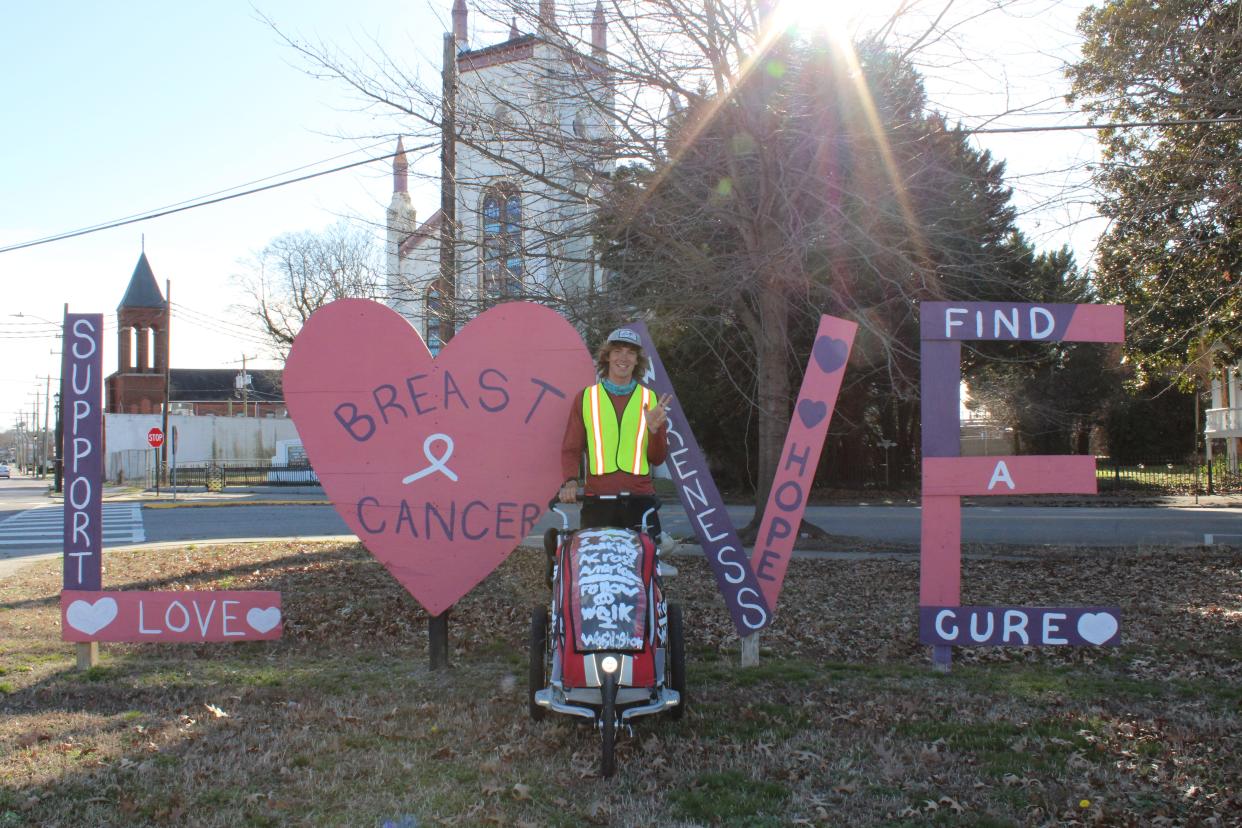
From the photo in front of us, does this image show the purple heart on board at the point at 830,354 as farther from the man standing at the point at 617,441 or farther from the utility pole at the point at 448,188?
the utility pole at the point at 448,188

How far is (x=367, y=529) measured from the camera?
6.40 metres

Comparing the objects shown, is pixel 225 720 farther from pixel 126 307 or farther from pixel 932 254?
pixel 126 307

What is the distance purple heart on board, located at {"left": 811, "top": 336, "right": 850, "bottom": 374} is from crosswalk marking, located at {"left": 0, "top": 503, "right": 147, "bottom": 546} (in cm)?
1379

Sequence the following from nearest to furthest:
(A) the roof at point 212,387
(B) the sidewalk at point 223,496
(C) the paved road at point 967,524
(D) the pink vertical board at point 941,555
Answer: (D) the pink vertical board at point 941,555
(C) the paved road at point 967,524
(B) the sidewalk at point 223,496
(A) the roof at point 212,387

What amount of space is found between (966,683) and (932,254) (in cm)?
625

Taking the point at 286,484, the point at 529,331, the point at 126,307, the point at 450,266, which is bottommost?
the point at 286,484

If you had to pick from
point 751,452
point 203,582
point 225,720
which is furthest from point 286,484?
point 225,720

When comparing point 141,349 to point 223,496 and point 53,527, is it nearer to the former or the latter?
point 223,496

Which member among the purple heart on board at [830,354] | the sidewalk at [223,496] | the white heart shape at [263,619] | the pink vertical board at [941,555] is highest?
the purple heart on board at [830,354]

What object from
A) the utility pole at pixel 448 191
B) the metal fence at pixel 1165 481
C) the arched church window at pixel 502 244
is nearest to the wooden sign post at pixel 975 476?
the arched church window at pixel 502 244

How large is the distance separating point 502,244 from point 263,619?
5784 millimetres

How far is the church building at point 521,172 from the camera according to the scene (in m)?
10.2

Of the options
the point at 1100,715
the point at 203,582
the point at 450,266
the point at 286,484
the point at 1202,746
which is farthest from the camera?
→ the point at 286,484

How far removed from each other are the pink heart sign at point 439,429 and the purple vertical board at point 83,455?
4.40ft
